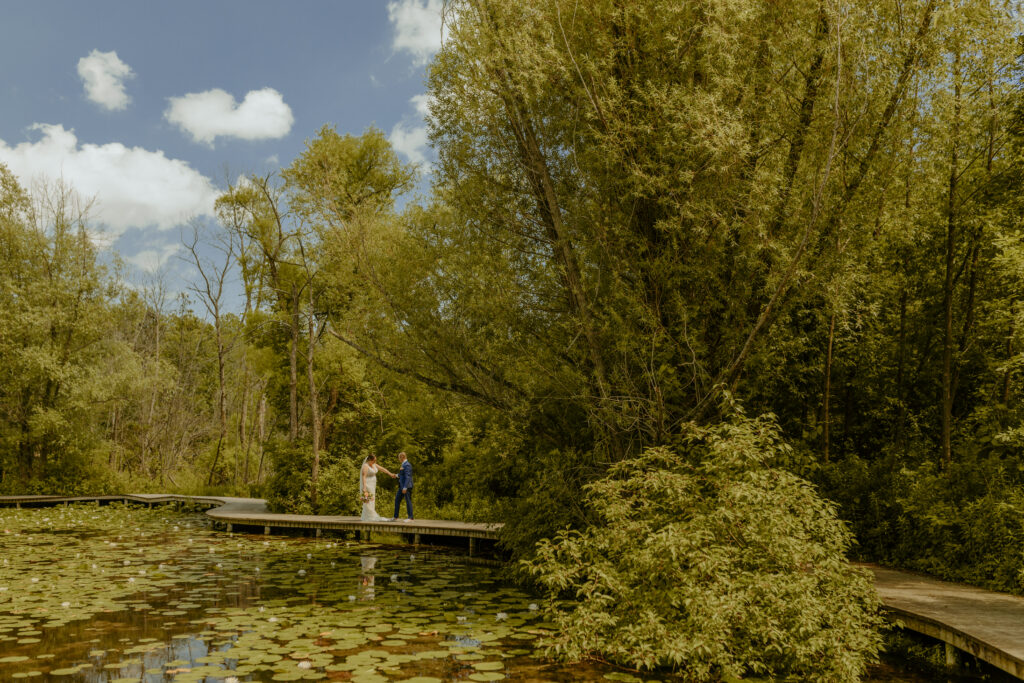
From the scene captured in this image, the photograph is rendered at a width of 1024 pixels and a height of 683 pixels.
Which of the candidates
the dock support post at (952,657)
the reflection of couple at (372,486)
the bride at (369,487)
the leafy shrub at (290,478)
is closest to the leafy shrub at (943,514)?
the dock support post at (952,657)

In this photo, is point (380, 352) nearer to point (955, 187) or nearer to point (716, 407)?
point (716, 407)

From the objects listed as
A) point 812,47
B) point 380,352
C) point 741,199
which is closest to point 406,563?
point 380,352

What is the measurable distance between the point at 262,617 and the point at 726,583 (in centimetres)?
474

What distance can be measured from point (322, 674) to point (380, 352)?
620cm

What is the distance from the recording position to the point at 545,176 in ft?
29.9

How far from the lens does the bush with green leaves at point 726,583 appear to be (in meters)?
5.68

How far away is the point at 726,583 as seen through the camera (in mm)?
5758

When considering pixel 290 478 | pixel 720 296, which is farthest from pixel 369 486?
pixel 720 296

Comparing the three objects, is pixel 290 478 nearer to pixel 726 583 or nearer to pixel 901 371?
pixel 901 371

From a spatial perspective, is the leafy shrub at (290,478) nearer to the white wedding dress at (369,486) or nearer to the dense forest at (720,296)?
the white wedding dress at (369,486)

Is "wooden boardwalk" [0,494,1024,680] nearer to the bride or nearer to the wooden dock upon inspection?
the wooden dock

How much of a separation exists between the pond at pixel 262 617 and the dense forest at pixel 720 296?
2.78ft

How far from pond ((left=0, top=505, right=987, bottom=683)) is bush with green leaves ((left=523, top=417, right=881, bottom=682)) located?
38cm

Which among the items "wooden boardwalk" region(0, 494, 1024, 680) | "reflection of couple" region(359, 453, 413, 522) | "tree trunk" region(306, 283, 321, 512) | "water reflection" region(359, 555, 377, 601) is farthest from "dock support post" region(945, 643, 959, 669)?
"tree trunk" region(306, 283, 321, 512)
